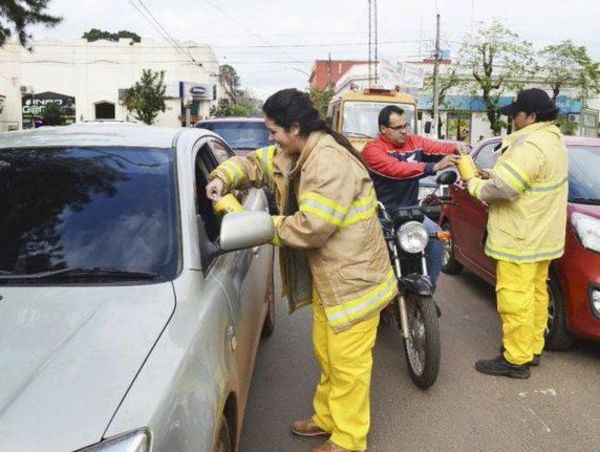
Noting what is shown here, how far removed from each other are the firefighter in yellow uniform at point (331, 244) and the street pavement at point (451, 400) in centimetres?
46

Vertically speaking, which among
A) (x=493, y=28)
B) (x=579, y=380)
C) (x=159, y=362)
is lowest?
(x=579, y=380)

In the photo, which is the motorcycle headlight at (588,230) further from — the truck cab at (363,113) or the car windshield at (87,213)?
the truck cab at (363,113)

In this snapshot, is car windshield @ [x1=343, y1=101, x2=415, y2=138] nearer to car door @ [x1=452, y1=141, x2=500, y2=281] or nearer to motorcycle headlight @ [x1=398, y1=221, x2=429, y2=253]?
car door @ [x1=452, y1=141, x2=500, y2=281]

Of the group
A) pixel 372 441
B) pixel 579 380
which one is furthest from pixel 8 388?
pixel 579 380

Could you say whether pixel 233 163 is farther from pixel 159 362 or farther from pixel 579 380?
pixel 579 380

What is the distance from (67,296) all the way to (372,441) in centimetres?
190

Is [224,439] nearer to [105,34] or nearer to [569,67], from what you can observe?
[569,67]

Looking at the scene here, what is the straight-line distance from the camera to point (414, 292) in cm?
392

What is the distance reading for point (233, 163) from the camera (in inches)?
126

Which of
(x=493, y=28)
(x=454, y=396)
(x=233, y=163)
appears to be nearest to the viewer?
(x=233, y=163)

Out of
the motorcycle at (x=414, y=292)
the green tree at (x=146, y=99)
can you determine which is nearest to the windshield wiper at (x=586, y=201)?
the motorcycle at (x=414, y=292)

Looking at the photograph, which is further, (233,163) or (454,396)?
(454,396)

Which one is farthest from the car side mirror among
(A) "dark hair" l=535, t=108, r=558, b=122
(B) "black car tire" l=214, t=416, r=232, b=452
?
(A) "dark hair" l=535, t=108, r=558, b=122

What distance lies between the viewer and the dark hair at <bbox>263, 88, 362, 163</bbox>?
2.74m
